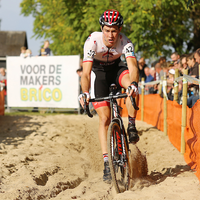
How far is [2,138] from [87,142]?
6.99ft

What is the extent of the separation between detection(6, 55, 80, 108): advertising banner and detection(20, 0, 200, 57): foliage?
2.62m

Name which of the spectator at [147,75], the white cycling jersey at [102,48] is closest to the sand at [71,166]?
the white cycling jersey at [102,48]

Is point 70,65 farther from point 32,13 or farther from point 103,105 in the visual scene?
point 32,13

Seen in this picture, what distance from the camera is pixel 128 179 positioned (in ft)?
14.0

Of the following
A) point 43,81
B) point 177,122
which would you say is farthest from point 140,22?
point 177,122

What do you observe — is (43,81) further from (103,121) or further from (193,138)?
(103,121)

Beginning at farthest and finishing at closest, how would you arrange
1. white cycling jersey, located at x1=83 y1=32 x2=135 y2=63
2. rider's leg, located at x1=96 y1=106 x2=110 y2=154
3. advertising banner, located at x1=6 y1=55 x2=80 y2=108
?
advertising banner, located at x1=6 y1=55 x2=80 y2=108 < rider's leg, located at x1=96 y1=106 x2=110 y2=154 < white cycling jersey, located at x1=83 y1=32 x2=135 y2=63

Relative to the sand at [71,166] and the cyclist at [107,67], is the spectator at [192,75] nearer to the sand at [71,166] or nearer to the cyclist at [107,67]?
the sand at [71,166]

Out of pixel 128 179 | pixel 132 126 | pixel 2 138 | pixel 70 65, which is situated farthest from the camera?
pixel 70 65

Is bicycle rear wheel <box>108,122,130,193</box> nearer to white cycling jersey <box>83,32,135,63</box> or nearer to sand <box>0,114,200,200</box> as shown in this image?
sand <box>0,114,200,200</box>

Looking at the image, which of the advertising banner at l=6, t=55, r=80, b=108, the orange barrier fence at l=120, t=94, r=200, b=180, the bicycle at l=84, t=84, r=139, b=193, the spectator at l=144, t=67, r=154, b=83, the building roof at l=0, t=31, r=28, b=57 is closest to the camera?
the bicycle at l=84, t=84, r=139, b=193

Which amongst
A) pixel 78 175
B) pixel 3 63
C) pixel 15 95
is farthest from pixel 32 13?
pixel 78 175

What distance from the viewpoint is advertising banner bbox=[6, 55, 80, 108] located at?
14.0 meters

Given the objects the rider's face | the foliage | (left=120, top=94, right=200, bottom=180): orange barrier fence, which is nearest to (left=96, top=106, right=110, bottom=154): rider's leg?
the rider's face
